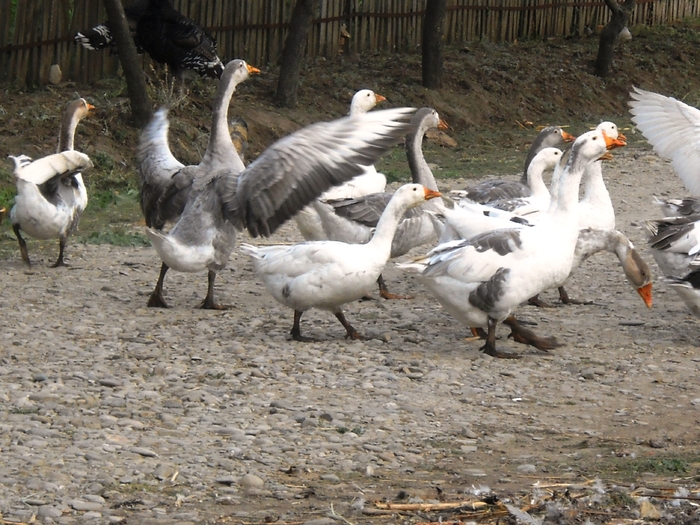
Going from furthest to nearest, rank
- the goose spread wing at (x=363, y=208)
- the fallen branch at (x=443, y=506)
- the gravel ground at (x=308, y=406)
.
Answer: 1. the goose spread wing at (x=363, y=208)
2. the gravel ground at (x=308, y=406)
3. the fallen branch at (x=443, y=506)

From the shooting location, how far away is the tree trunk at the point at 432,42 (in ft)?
56.7

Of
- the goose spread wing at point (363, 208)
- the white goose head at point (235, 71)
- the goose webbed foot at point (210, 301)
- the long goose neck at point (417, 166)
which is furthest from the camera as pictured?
the long goose neck at point (417, 166)

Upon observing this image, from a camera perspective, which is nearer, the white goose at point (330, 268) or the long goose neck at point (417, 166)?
the white goose at point (330, 268)

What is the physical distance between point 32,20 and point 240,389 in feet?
34.3

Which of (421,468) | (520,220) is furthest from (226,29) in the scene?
(421,468)

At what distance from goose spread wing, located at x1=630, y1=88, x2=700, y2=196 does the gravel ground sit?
1.19m

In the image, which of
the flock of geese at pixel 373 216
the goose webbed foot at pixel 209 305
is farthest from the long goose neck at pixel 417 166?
the goose webbed foot at pixel 209 305

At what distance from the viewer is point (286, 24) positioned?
680 inches

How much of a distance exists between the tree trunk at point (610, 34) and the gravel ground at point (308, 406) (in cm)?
1120

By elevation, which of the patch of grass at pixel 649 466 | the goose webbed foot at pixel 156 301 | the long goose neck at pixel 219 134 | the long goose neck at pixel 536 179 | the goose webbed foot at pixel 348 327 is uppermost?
the long goose neck at pixel 219 134

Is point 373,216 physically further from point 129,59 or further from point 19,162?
point 129,59

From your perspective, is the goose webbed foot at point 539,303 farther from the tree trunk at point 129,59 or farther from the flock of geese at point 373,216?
the tree trunk at point 129,59

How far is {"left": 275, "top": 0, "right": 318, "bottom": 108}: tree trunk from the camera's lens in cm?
1557

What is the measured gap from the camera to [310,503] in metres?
4.58
